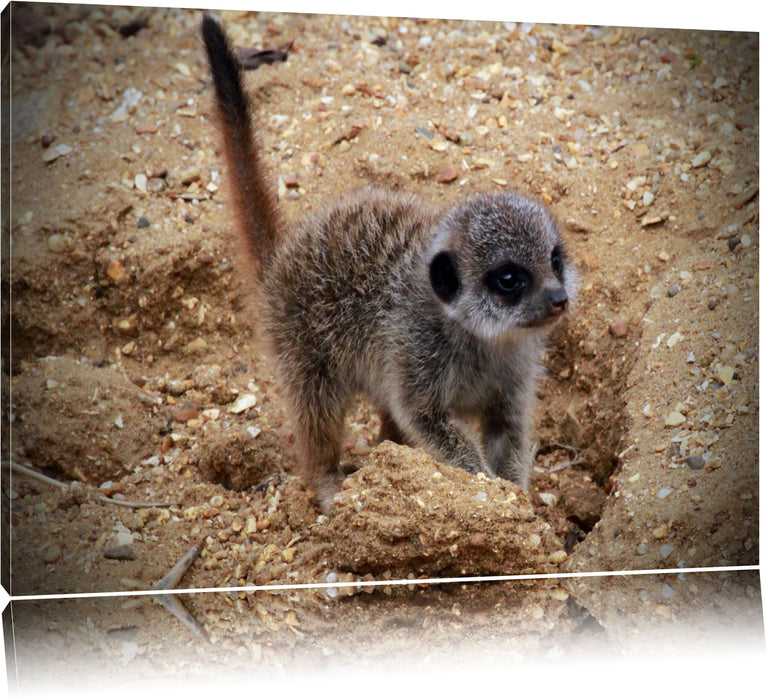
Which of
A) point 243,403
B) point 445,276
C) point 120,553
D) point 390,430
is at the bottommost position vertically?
point 120,553

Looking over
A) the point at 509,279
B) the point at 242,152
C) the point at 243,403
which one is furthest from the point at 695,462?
the point at 242,152

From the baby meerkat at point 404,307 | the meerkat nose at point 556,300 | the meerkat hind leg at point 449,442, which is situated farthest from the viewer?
the meerkat hind leg at point 449,442

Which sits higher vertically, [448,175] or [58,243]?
[448,175]

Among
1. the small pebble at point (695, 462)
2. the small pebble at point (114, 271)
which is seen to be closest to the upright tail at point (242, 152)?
the small pebble at point (114, 271)

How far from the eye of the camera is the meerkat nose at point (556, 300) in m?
3.32

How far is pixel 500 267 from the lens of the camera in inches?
134

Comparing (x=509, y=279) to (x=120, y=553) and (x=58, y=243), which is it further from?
(x=58, y=243)

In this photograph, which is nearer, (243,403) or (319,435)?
(319,435)

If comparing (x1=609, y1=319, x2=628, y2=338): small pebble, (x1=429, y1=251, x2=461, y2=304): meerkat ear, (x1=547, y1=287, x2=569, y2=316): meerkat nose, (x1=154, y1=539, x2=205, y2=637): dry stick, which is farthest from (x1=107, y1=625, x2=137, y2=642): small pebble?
(x1=609, y1=319, x2=628, y2=338): small pebble

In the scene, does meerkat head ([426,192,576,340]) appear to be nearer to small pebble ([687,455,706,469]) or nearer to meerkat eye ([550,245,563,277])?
meerkat eye ([550,245,563,277])

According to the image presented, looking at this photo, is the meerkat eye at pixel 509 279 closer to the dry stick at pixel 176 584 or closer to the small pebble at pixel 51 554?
the dry stick at pixel 176 584

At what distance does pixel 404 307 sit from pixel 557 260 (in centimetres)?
60

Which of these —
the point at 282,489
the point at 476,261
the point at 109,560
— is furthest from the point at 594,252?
the point at 109,560

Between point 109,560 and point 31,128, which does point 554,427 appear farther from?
point 31,128
